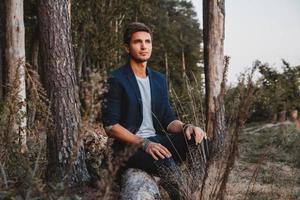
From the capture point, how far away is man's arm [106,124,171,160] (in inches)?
116

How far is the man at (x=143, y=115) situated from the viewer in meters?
3.10

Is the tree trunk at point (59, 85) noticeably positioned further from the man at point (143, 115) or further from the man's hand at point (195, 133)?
the man's hand at point (195, 133)

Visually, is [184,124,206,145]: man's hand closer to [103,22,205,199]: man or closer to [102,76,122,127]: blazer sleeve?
[103,22,205,199]: man

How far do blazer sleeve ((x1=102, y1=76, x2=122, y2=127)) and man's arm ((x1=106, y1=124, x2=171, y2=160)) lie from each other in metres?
0.06

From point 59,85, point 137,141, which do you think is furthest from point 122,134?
point 59,85

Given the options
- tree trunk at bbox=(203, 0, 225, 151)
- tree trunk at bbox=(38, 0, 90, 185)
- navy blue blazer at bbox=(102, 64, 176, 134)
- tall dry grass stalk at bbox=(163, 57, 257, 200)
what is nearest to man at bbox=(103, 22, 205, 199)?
navy blue blazer at bbox=(102, 64, 176, 134)

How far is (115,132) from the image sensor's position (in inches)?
125

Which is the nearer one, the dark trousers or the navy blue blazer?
the dark trousers

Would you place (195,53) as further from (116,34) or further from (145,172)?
(145,172)

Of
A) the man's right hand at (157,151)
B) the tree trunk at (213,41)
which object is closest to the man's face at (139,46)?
the man's right hand at (157,151)

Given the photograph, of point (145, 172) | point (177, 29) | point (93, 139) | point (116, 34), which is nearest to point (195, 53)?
point (177, 29)

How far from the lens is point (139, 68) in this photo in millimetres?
3455

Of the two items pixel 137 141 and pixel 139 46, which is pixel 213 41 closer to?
pixel 139 46

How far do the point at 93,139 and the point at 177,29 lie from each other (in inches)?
1010
